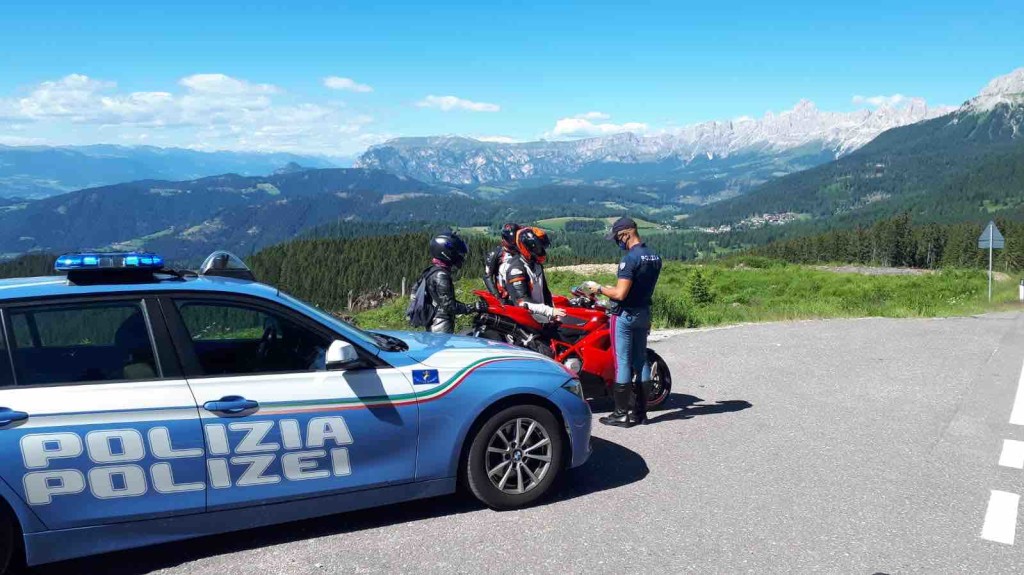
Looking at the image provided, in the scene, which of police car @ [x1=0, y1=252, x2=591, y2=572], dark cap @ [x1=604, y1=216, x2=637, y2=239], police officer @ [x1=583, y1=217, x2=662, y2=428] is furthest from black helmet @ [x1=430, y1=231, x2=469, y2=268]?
police car @ [x1=0, y1=252, x2=591, y2=572]

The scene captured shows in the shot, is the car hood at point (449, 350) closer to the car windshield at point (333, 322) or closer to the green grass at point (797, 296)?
the car windshield at point (333, 322)

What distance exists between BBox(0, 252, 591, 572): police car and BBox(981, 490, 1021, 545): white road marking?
114 inches

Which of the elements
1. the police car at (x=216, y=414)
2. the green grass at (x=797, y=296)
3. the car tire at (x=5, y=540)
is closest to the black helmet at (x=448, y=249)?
the police car at (x=216, y=414)

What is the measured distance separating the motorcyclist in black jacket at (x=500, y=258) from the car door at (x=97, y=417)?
14.1 ft

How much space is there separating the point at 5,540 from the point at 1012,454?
24.8 ft

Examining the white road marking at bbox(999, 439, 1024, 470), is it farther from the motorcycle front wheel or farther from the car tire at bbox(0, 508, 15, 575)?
the car tire at bbox(0, 508, 15, 575)

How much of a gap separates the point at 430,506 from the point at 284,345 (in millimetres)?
1608

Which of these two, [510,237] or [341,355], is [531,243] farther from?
[341,355]

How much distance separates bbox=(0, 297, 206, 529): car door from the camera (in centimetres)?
382

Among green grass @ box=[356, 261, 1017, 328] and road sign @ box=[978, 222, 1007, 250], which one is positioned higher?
road sign @ box=[978, 222, 1007, 250]

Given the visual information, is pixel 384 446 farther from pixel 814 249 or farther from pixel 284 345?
pixel 814 249

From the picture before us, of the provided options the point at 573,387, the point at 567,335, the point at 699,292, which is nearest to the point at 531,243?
the point at 567,335

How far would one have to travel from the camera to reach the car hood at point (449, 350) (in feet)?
16.4

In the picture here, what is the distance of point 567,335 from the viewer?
25.5 ft
